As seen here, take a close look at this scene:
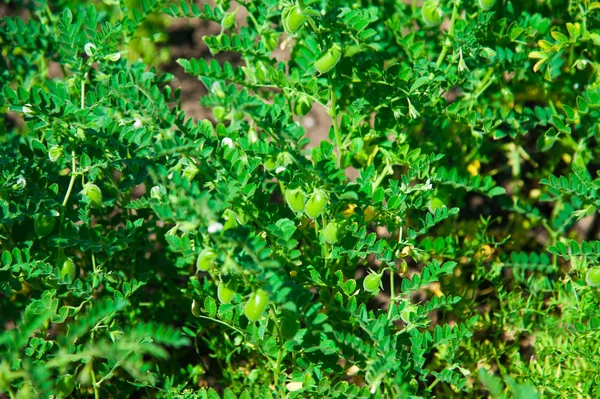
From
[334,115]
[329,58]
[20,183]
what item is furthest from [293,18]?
[20,183]

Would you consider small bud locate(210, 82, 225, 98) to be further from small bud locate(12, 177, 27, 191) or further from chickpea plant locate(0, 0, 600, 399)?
small bud locate(12, 177, 27, 191)

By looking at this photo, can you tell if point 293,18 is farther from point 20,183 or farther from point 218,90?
point 20,183

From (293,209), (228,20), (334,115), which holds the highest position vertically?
(228,20)

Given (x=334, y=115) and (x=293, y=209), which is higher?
(x=334, y=115)

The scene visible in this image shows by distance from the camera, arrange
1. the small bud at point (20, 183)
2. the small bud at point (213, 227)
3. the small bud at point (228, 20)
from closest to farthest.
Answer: the small bud at point (213, 227)
the small bud at point (20, 183)
the small bud at point (228, 20)

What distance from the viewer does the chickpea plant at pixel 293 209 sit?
4.75 ft

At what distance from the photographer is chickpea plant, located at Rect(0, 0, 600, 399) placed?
1.45m

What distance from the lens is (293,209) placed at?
59.4 inches

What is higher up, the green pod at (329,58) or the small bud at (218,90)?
the green pod at (329,58)

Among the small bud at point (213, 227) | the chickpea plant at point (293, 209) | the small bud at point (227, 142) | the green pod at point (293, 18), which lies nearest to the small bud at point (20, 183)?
the chickpea plant at point (293, 209)

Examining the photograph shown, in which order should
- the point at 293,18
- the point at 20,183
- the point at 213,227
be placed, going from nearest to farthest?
1. the point at 213,227
2. the point at 293,18
3. the point at 20,183

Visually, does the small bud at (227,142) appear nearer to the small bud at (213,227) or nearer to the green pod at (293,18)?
the green pod at (293,18)

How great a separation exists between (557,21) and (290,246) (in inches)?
49.2

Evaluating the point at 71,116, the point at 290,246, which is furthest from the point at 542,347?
the point at 71,116
